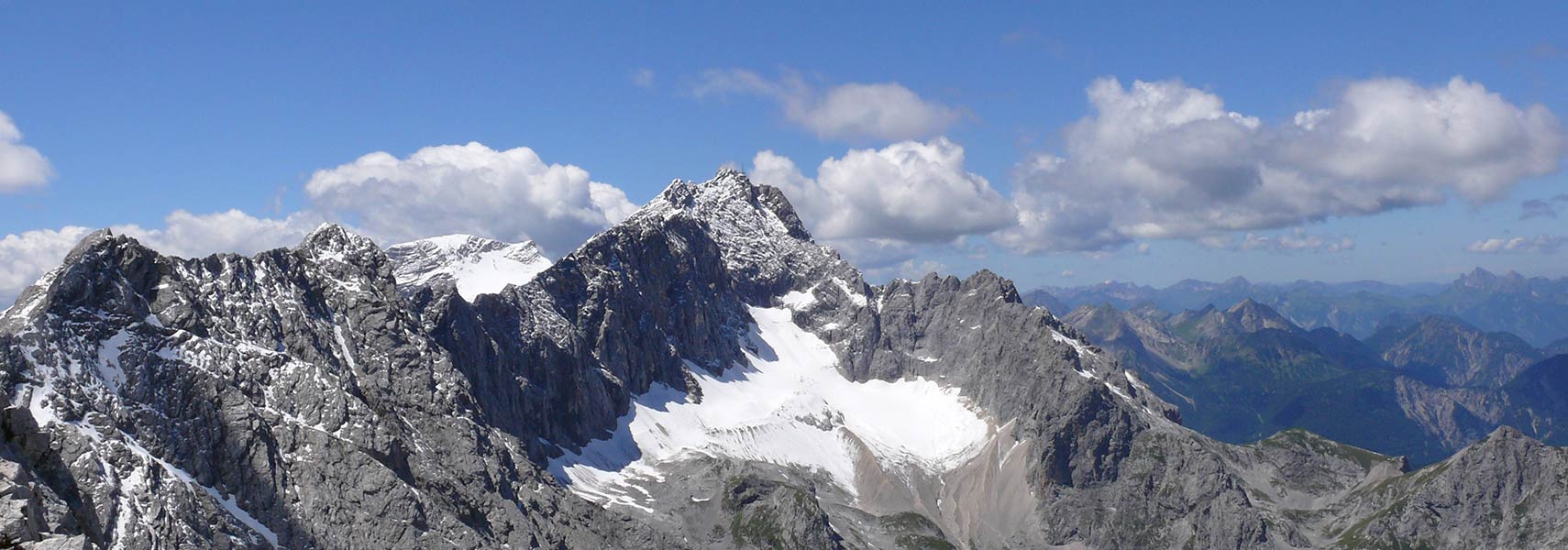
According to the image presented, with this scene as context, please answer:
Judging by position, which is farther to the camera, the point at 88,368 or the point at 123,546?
the point at 88,368

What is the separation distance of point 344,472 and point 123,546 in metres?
50.3

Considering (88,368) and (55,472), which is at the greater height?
(88,368)

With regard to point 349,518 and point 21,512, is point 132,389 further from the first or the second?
point 21,512

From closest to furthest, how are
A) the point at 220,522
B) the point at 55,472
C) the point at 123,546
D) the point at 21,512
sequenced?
the point at 21,512 → the point at 55,472 → the point at 123,546 → the point at 220,522

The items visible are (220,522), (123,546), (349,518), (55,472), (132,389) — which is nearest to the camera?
(55,472)

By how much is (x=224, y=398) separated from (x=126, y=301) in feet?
72.3

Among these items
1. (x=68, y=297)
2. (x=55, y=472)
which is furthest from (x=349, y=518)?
(x=55, y=472)

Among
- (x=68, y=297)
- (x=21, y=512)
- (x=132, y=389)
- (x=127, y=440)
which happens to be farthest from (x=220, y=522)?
(x=21, y=512)

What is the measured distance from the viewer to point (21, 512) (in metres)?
40.5

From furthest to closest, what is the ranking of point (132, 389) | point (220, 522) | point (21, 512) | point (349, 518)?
point (349, 518), point (132, 389), point (220, 522), point (21, 512)

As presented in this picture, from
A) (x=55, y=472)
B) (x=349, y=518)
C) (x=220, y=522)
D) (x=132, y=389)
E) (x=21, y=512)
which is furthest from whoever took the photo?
(x=349, y=518)

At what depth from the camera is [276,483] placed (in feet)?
→ 627

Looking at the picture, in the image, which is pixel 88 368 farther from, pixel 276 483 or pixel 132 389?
pixel 276 483

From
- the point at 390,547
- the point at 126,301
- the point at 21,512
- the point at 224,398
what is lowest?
the point at 390,547
